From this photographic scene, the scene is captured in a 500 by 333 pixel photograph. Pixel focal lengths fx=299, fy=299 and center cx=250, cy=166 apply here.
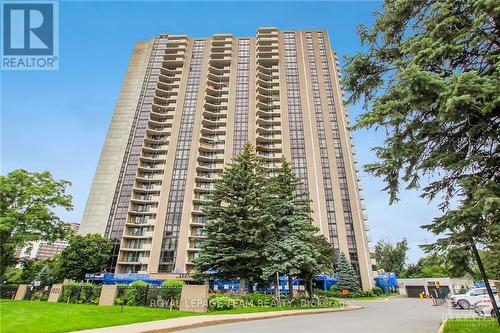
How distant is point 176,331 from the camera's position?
1019cm

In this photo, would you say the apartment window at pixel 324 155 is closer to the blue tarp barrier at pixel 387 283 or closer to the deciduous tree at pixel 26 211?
the blue tarp barrier at pixel 387 283

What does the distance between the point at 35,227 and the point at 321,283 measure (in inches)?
1652

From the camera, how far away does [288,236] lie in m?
24.2

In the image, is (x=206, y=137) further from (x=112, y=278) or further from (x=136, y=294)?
(x=136, y=294)

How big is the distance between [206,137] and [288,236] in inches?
1830

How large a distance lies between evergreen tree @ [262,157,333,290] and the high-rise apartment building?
80.7 ft

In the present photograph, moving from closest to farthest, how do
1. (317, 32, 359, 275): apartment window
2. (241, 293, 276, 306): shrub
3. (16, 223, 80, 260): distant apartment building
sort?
(241, 293, 276, 306): shrub < (16, 223, 80, 260): distant apartment building < (317, 32, 359, 275): apartment window

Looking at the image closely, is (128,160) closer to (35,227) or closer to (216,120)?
(216,120)

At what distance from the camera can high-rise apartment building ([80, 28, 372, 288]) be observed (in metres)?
55.5

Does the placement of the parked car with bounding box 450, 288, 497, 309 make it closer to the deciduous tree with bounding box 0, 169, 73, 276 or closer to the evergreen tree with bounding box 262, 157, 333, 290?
the evergreen tree with bounding box 262, 157, 333, 290

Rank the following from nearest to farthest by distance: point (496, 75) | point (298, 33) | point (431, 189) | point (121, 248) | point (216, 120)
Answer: point (496, 75) < point (431, 189) < point (121, 248) < point (216, 120) < point (298, 33)

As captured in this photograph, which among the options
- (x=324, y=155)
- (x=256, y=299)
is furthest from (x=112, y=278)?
(x=324, y=155)

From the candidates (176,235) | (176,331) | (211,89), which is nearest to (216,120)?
(211,89)

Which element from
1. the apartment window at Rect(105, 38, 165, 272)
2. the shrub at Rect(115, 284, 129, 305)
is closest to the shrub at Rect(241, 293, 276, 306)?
the shrub at Rect(115, 284, 129, 305)
